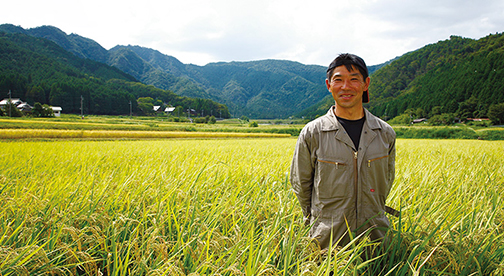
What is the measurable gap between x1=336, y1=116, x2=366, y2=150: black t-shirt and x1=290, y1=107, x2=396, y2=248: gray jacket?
0.21 feet

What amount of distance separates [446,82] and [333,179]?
93.6m

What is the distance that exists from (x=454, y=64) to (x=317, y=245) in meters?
111

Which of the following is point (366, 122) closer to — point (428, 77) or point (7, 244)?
point (7, 244)

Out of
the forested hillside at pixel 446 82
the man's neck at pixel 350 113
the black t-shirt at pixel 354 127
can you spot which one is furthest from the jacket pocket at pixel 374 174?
the forested hillside at pixel 446 82

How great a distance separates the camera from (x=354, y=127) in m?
1.66

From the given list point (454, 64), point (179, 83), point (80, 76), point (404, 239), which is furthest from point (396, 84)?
point (179, 83)

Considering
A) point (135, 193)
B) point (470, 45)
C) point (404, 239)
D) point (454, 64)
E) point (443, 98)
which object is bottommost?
point (404, 239)

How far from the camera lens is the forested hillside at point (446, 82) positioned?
200 feet

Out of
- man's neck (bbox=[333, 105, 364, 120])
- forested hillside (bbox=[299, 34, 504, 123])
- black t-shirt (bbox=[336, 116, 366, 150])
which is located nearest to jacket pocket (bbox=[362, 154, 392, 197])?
black t-shirt (bbox=[336, 116, 366, 150])

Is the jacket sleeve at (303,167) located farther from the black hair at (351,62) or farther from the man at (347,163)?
the black hair at (351,62)

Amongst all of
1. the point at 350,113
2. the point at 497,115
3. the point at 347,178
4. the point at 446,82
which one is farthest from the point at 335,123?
the point at 446,82

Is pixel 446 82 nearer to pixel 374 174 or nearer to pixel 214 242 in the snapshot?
pixel 374 174

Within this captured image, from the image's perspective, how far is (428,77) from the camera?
273 ft

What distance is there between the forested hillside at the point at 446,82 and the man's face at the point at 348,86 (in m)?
72.7
